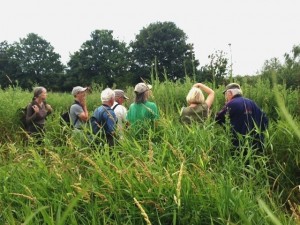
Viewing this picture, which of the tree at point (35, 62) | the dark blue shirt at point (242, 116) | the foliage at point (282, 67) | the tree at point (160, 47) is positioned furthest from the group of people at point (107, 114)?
the tree at point (35, 62)

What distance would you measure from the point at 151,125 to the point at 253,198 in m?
1.95

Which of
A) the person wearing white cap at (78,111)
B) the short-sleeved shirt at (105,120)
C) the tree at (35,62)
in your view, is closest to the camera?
the short-sleeved shirt at (105,120)

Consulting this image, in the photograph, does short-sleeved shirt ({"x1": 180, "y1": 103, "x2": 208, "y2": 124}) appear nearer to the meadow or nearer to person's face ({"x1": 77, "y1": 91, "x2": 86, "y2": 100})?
the meadow

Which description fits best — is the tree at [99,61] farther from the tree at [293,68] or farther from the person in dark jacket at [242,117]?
the person in dark jacket at [242,117]

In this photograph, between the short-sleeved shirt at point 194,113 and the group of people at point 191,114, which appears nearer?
the group of people at point 191,114

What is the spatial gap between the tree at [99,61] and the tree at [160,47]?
77.2 inches

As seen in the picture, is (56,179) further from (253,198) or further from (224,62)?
(224,62)

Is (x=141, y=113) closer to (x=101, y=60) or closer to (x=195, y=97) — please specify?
(x=195, y=97)

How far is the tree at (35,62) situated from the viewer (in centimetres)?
4831

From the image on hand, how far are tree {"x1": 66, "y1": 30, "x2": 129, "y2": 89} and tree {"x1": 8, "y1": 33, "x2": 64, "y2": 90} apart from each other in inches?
98.0

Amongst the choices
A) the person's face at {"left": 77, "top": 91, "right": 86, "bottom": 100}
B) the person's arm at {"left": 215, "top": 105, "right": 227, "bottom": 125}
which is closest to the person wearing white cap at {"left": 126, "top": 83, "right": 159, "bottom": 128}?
the person's arm at {"left": 215, "top": 105, "right": 227, "bottom": 125}

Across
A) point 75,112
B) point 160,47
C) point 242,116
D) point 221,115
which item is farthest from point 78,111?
point 160,47

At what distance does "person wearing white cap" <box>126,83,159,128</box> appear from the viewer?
437cm

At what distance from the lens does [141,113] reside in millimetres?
4520
